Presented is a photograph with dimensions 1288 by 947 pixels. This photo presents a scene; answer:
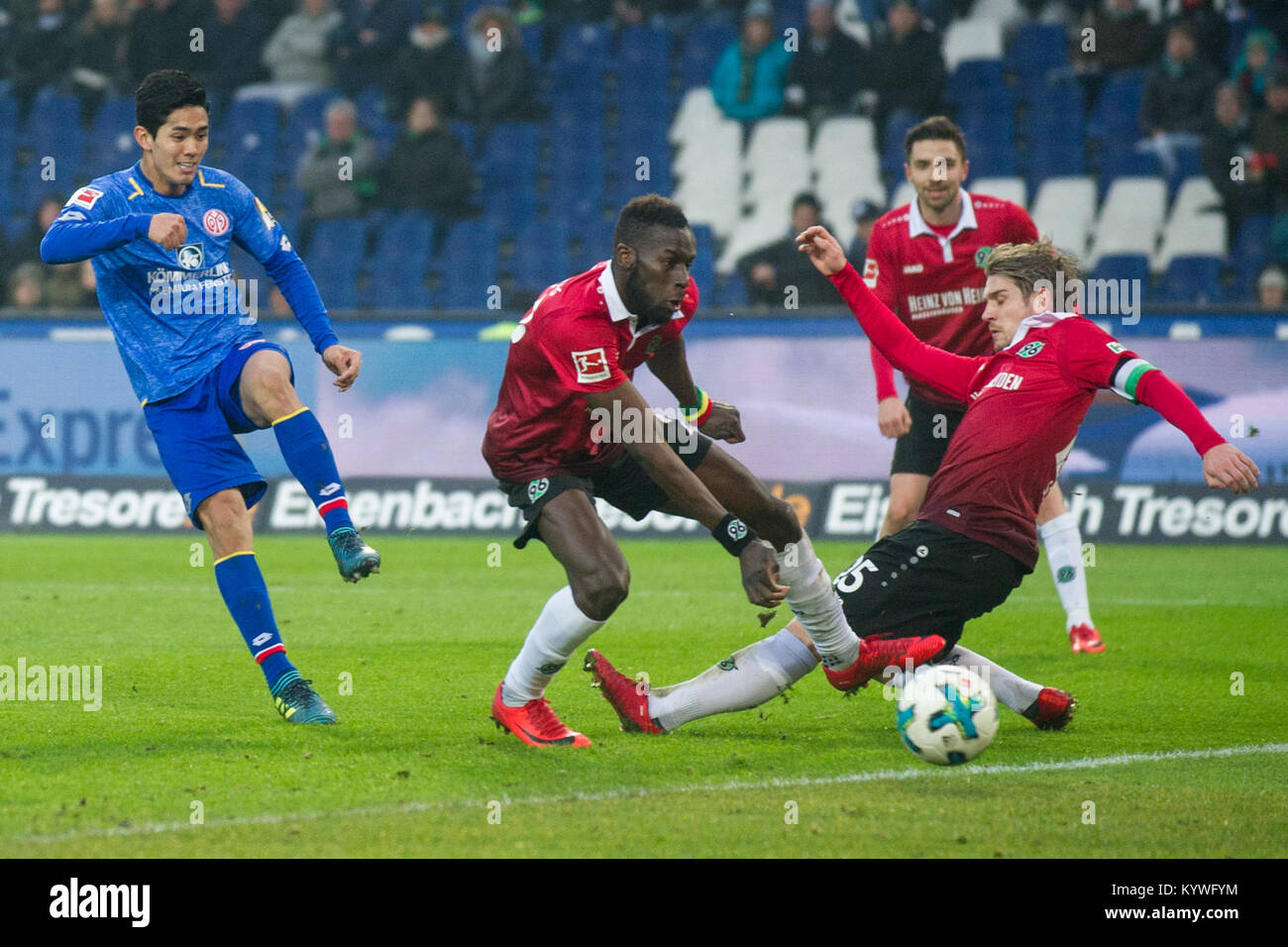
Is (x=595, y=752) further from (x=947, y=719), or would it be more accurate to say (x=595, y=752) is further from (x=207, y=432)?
(x=207, y=432)

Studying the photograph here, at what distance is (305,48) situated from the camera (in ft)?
59.2

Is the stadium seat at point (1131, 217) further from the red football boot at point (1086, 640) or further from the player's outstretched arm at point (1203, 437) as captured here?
the player's outstretched arm at point (1203, 437)

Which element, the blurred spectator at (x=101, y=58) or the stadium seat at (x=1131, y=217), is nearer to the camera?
the stadium seat at (x=1131, y=217)

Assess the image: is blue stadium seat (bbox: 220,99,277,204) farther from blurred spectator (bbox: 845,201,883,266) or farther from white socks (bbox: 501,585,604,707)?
white socks (bbox: 501,585,604,707)

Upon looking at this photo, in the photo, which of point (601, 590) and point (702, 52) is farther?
point (702, 52)

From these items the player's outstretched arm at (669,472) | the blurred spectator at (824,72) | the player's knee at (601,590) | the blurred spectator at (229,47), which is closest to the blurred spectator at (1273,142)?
the blurred spectator at (824,72)

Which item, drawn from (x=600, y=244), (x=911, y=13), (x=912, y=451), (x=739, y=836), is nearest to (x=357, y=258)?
(x=600, y=244)

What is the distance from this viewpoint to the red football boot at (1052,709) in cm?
590

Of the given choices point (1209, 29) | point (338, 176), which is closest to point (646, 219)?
point (338, 176)

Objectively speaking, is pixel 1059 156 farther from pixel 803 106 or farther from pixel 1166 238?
pixel 803 106

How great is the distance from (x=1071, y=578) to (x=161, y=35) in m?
12.7

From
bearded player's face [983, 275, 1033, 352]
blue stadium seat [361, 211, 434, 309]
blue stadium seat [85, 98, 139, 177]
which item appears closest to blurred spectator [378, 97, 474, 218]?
blue stadium seat [361, 211, 434, 309]

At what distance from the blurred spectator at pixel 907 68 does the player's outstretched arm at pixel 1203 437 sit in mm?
10958

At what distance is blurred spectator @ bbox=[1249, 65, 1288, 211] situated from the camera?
48.6 feet
